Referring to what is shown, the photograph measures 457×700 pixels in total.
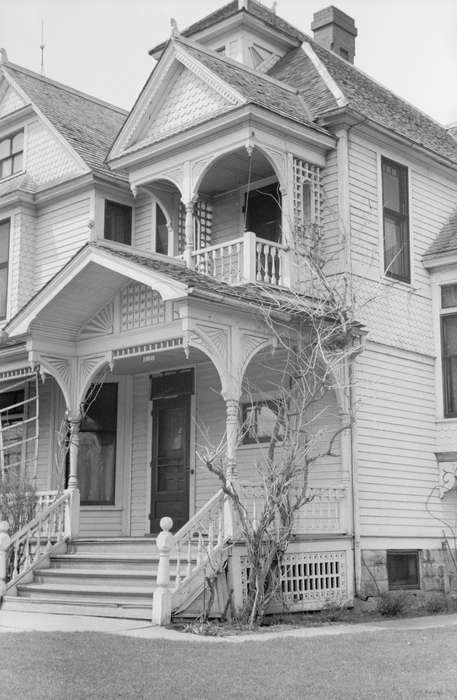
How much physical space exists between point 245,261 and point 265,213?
2.65 metres

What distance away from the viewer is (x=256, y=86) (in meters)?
16.0

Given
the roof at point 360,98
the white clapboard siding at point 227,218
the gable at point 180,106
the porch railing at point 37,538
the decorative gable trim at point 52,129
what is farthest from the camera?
the decorative gable trim at point 52,129

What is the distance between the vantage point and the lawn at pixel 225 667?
7164 millimetres

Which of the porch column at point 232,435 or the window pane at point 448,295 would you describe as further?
→ the window pane at point 448,295

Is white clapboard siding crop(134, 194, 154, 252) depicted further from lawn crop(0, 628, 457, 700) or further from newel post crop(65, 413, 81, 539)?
lawn crop(0, 628, 457, 700)

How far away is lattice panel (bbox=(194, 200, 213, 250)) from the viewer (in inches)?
682

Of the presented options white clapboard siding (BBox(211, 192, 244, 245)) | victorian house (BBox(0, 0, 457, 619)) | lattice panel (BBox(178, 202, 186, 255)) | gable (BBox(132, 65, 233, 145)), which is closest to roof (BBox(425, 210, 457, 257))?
victorian house (BBox(0, 0, 457, 619))

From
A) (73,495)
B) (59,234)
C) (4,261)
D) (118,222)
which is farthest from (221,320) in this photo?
(4,261)

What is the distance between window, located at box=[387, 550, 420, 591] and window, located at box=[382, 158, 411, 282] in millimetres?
4508

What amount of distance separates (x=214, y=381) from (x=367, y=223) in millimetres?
3572

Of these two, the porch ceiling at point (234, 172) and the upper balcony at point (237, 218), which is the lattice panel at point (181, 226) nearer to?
the upper balcony at point (237, 218)

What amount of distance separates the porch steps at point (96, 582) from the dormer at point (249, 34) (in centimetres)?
951

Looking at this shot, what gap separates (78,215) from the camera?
18531mm

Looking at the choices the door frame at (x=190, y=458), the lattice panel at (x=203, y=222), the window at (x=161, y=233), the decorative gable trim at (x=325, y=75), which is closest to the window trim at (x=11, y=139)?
the window at (x=161, y=233)
